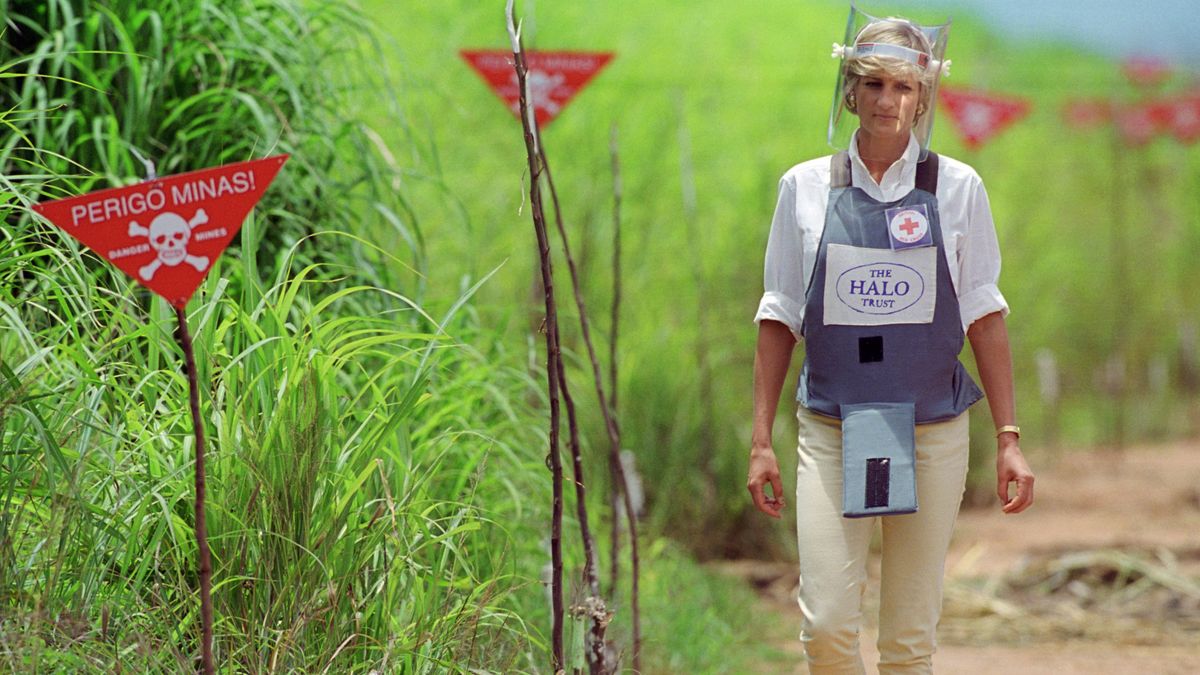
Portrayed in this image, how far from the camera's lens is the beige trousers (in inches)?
98.2

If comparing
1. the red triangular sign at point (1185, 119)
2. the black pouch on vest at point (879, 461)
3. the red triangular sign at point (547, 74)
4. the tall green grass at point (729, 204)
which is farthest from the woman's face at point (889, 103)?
the red triangular sign at point (1185, 119)

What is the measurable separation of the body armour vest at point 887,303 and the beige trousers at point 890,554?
0.06m

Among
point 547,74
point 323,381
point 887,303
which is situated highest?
point 547,74

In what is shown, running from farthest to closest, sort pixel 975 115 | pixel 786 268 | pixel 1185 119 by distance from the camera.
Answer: pixel 1185 119 < pixel 975 115 < pixel 786 268

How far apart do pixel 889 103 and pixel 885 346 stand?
40 cm

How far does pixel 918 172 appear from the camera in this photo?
2533mm

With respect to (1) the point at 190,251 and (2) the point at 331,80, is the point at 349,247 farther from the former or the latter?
(1) the point at 190,251

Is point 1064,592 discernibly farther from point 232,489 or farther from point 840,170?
point 232,489

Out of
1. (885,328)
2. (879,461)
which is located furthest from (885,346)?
(879,461)

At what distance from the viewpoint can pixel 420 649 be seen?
2.31 metres

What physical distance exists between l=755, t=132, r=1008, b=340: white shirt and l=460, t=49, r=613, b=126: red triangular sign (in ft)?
8.75

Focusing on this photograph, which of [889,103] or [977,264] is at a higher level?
[889,103]

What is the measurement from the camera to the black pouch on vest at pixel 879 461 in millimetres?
2438

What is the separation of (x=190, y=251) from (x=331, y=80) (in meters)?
2.02
